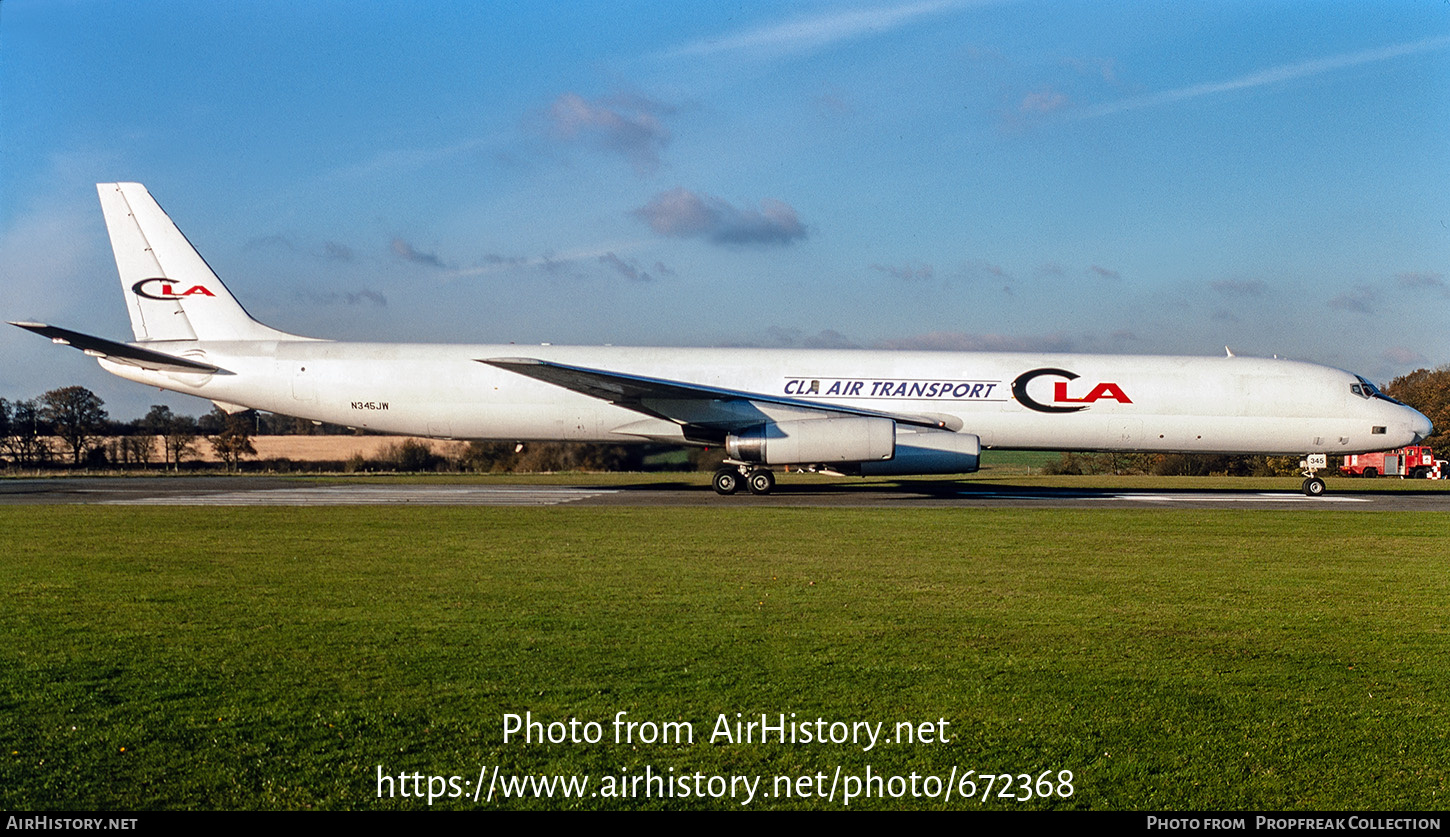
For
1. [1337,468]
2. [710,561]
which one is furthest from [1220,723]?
[1337,468]

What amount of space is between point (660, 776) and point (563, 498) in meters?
15.6

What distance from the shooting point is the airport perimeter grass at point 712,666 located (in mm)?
3902

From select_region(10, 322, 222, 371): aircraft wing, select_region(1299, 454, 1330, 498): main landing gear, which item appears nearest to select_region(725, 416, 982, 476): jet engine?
select_region(1299, 454, 1330, 498): main landing gear

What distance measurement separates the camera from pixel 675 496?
2011 cm

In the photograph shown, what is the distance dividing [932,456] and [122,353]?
1734 cm

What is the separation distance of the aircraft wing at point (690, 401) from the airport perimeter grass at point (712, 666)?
935cm

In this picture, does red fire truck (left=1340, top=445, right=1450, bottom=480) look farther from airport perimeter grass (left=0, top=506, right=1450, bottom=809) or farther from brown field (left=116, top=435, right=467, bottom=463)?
brown field (left=116, top=435, right=467, bottom=463)

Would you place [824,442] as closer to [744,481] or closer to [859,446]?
[859,446]

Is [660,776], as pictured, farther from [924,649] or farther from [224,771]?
[924,649]

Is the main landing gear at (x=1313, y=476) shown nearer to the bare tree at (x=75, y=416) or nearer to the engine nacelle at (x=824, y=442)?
the engine nacelle at (x=824, y=442)

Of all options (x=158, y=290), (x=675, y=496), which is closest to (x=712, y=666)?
(x=675, y=496)

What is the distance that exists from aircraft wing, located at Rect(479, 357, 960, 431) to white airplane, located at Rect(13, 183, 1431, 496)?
7 centimetres
